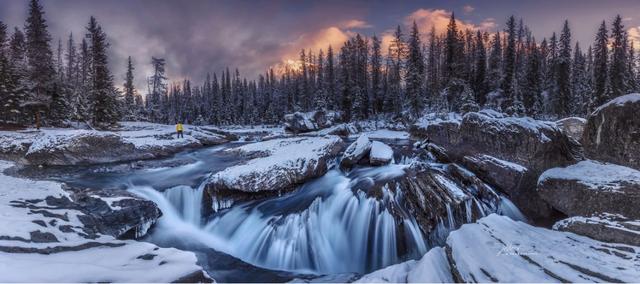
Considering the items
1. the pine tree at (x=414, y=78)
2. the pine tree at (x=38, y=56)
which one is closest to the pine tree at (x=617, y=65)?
the pine tree at (x=414, y=78)

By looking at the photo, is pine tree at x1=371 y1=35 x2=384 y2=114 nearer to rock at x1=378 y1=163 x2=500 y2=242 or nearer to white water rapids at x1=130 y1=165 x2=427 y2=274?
rock at x1=378 y1=163 x2=500 y2=242

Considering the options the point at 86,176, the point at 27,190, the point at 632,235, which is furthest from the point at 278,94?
the point at 632,235

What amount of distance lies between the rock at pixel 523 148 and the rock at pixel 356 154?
3.38 m

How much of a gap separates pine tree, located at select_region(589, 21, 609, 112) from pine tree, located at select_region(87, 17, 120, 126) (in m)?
60.3

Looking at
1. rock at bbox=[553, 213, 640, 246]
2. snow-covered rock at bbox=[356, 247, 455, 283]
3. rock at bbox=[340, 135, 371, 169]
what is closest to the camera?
snow-covered rock at bbox=[356, 247, 455, 283]

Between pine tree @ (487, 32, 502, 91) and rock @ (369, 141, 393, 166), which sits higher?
pine tree @ (487, 32, 502, 91)

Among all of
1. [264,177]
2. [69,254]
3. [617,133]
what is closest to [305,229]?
[264,177]

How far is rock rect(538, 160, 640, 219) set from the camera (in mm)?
6832

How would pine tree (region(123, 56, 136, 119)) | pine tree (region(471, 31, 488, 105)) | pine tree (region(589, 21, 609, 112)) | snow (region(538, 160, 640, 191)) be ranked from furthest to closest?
pine tree (region(123, 56, 136, 119)), pine tree (region(471, 31, 488, 105)), pine tree (region(589, 21, 609, 112)), snow (region(538, 160, 640, 191))

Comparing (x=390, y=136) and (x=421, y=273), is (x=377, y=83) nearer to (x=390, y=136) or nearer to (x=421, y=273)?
(x=390, y=136)

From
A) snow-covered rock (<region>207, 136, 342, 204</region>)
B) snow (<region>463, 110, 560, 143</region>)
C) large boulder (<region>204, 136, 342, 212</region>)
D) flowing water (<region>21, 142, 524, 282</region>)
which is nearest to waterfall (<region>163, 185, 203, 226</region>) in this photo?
flowing water (<region>21, 142, 524, 282</region>)

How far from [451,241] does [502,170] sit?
6.15 metres

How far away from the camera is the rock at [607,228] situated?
545cm

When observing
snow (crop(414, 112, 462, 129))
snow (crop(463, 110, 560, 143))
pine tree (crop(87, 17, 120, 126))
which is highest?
pine tree (crop(87, 17, 120, 126))
